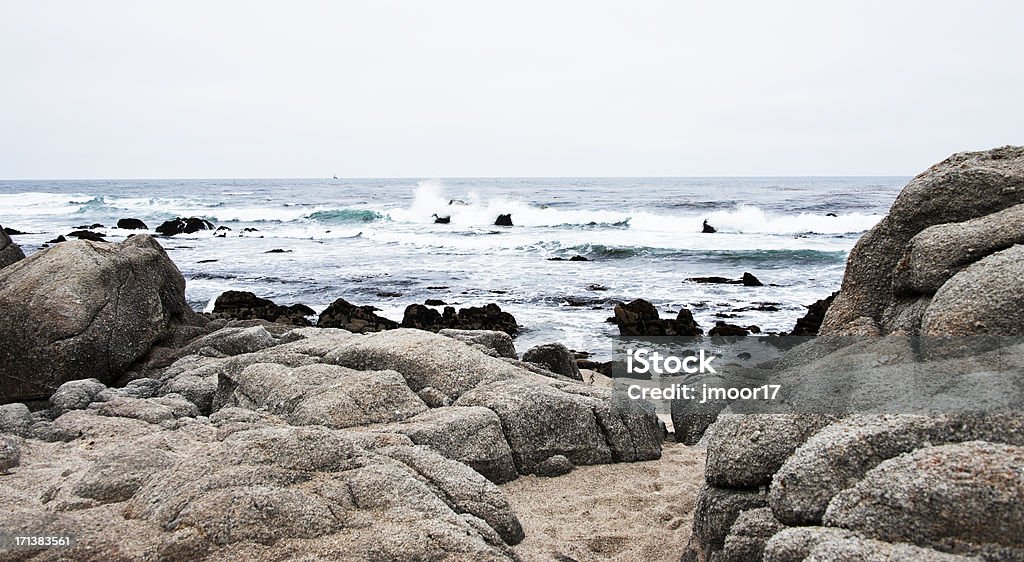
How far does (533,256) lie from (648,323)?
550 inches

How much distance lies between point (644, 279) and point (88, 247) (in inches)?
598

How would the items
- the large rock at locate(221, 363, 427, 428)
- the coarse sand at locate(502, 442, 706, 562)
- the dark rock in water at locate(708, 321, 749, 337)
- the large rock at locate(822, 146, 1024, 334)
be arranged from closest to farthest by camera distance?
the coarse sand at locate(502, 442, 706, 562) → the large rock at locate(822, 146, 1024, 334) → the large rock at locate(221, 363, 427, 428) → the dark rock in water at locate(708, 321, 749, 337)

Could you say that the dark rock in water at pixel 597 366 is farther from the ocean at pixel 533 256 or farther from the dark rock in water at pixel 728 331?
the dark rock in water at pixel 728 331

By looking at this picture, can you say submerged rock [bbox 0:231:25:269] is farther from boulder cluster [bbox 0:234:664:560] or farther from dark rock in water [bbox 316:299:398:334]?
dark rock in water [bbox 316:299:398:334]

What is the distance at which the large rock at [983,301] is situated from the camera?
3.40 metres

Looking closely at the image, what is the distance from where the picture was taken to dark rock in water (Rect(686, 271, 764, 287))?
19.7 meters

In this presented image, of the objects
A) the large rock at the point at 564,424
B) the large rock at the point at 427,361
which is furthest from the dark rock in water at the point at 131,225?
the large rock at the point at 564,424

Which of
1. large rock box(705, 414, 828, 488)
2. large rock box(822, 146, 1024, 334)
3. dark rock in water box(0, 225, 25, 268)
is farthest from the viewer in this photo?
dark rock in water box(0, 225, 25, 268)

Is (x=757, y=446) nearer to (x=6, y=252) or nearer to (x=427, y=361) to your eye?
(x=427, y=361)

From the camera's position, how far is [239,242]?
34094mm

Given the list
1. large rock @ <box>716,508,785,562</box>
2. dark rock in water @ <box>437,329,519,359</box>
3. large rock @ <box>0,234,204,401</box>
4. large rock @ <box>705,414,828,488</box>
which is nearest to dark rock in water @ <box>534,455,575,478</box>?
large rock @ <box>705,414,828,488</box>

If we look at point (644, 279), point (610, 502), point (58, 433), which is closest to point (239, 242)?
point (644, 279)

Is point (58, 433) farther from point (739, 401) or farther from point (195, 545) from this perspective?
point (739, 401)

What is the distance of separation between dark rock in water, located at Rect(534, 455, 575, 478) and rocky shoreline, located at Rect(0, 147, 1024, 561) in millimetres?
71
